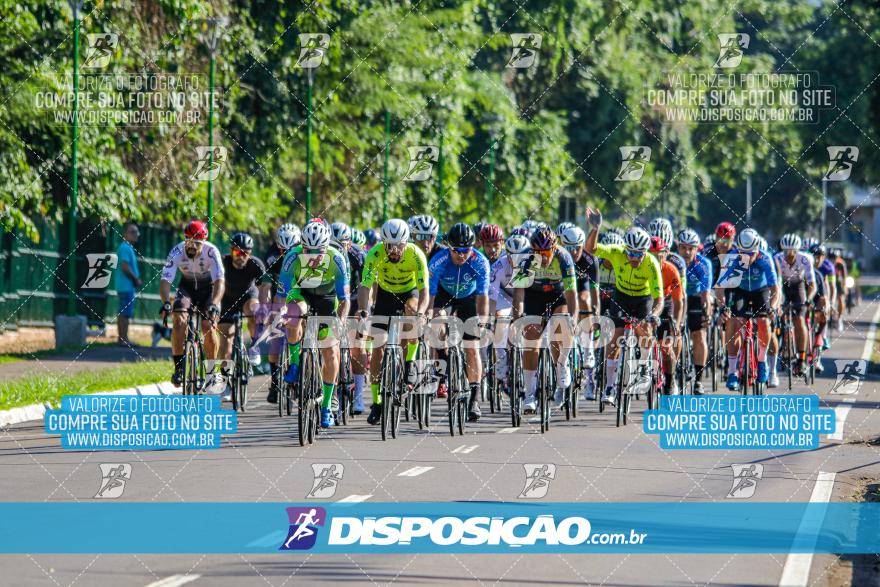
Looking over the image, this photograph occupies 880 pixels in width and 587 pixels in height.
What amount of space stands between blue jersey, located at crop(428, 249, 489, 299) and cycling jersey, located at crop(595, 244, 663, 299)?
229cm

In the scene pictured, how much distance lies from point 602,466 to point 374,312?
3.18 m

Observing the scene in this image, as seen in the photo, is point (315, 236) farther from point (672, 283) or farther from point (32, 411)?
point (672, 283)

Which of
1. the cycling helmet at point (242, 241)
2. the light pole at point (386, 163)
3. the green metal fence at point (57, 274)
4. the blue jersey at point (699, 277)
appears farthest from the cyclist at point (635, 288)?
the light pole at point (386, 163)

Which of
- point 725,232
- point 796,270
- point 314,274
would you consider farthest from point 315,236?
point 796,270

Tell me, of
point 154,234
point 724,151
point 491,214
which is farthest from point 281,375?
point 724,151

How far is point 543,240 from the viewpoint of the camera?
621 inches

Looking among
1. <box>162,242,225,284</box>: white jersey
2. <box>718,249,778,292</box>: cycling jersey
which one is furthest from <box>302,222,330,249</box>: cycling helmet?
<box>718,249,778,292</box>: cycling jersey

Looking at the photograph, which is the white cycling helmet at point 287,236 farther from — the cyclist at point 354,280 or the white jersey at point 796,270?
the white jersey at point 796,270

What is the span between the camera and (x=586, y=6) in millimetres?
45906

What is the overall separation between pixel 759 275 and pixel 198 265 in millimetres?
6524

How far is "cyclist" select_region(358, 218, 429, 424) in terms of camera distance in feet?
48.5

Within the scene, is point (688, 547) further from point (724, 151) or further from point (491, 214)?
point (724, 151)

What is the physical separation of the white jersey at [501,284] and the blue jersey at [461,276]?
1.16 metres

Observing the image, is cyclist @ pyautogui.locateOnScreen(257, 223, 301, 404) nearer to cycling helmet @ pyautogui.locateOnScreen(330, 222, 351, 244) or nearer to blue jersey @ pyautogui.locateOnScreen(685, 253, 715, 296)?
cycling helmet @ pyautogui.locateOnScreen(330, 222, 351, 244)
